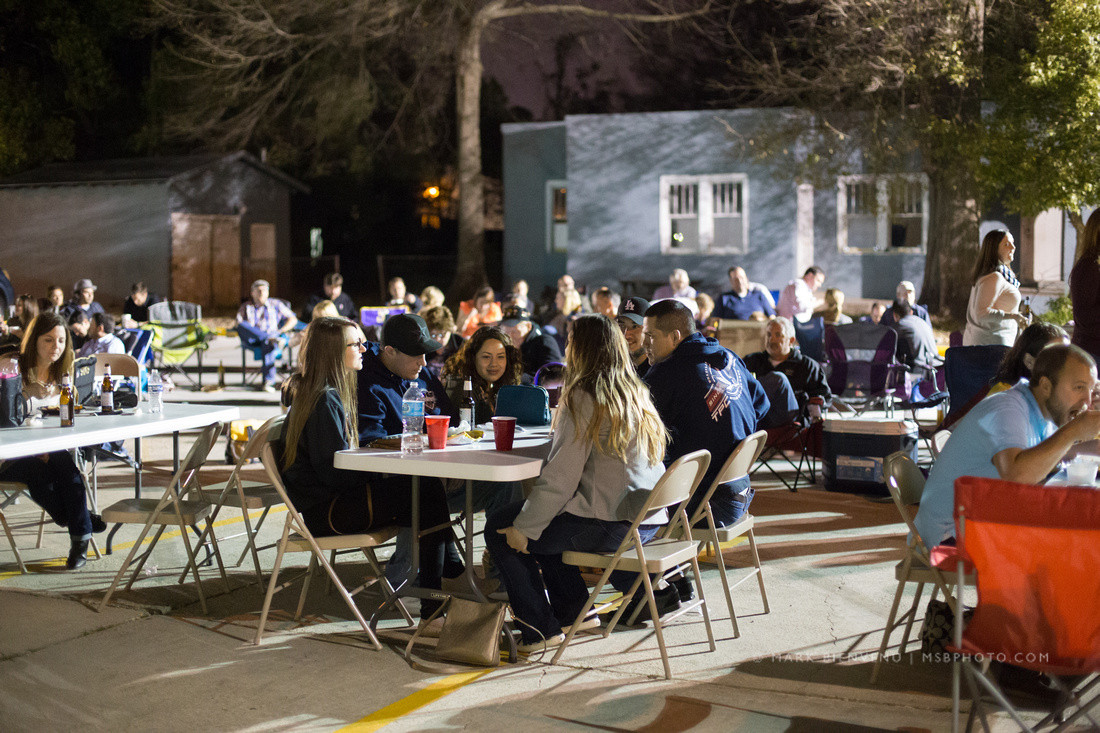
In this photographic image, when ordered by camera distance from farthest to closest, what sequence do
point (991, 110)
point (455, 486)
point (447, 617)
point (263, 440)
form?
point (991, 110) → point (455, 486) → point (263, 440) → point (447, 617)

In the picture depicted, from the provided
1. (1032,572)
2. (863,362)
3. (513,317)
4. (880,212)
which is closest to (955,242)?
(880,212)

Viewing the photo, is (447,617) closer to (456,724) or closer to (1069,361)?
(456,724)

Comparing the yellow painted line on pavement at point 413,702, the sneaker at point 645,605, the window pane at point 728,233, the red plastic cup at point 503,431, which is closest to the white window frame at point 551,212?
the window pane at point 728,233

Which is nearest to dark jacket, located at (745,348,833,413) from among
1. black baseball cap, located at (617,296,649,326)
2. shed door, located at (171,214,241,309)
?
black baseball cap, located at (617,296,649,326)

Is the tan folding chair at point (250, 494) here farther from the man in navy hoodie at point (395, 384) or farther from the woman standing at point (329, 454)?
the man in navy hoodie at point (395, 384)

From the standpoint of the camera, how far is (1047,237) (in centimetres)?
2025

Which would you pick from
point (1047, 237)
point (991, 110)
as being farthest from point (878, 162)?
point (1047, 237)

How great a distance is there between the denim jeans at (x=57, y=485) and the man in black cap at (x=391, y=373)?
1921mm

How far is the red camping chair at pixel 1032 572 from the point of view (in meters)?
3.34

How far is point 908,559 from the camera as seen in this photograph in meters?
4.34

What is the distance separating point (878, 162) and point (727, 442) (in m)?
15.3

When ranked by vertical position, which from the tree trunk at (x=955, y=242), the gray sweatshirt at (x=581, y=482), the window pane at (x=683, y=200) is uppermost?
the window pane at (x=683, y=200)

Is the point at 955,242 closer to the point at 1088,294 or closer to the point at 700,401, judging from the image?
the point at 1088,294

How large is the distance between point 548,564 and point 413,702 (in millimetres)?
969
